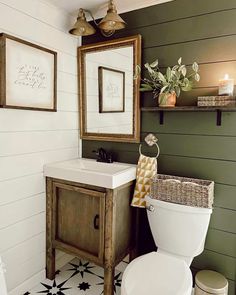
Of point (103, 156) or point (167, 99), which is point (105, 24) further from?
point (103, 156)

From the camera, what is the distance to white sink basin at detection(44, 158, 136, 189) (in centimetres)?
162

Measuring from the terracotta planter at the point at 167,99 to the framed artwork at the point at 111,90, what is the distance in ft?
1.30

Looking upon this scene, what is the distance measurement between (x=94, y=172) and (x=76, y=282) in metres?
0.98

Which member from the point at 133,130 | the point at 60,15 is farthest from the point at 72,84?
the point at 133,130

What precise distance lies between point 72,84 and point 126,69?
51 centimetres

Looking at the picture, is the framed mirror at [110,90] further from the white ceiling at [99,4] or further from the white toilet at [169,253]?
the white toilet at [169,253]

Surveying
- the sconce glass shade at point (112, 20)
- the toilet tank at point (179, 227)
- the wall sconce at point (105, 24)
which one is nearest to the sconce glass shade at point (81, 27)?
the wall sconce at point (105, 24)

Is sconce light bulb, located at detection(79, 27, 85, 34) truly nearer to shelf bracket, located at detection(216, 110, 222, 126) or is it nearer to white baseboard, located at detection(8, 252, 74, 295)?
shelf bracket, located at detection(216, 110, 222, 126)

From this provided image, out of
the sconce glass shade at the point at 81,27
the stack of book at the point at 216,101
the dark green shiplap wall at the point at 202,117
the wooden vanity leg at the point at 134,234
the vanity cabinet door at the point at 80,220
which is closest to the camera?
the stack of book at the point at 216,101

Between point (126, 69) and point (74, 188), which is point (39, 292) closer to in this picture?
point (74, 188)

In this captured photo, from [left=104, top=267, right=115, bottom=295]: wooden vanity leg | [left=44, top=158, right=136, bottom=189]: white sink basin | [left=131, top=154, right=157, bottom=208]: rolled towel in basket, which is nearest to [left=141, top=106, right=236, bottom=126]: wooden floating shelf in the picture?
[left=131, top=154, right=157, bottom=208]: rolled towel in basket

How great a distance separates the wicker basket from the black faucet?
469 millimetres

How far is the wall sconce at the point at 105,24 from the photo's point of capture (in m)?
1.70

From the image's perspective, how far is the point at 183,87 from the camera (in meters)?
1.64
